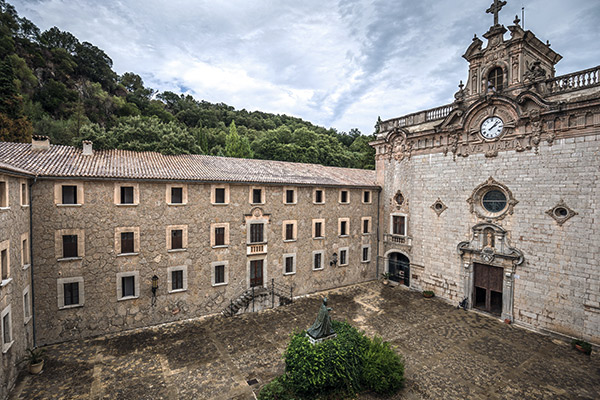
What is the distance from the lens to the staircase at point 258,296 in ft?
66.9

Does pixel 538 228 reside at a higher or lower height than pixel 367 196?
lower

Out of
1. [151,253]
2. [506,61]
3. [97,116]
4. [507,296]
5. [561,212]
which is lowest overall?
[507,296]

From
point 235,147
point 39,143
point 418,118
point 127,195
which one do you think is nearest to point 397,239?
point 418,118

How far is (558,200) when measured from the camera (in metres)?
17.5

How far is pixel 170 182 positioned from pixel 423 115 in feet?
70.6

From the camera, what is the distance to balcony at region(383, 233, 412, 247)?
2586 cm

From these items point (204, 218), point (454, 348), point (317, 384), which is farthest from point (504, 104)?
point (204, 218)

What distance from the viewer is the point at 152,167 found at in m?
19.2

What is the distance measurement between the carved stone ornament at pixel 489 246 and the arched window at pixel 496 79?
32.8ft

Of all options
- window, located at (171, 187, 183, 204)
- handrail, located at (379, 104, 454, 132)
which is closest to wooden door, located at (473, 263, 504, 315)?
handrail, located at (379, 104, 454, 132)

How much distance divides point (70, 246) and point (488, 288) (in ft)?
92.5

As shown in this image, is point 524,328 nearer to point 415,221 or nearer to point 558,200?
point 558,200

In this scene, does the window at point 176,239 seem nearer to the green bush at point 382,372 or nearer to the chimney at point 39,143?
the chimney at point 39,143

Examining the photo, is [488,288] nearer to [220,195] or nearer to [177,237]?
[220,195]
